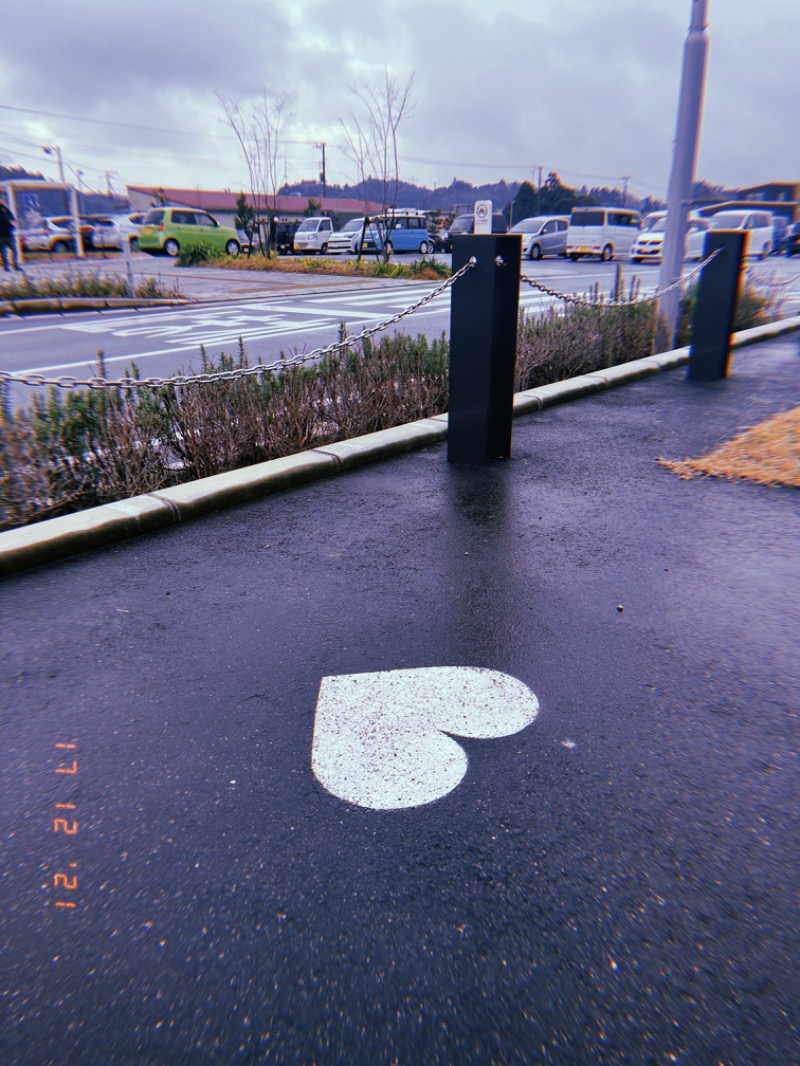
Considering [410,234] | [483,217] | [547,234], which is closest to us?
[483,217]

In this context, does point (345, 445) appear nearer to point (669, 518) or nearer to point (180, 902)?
point (669, 518)

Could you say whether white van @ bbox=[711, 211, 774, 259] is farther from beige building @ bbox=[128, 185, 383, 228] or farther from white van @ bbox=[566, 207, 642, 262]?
beige building @ bbox=[128, 185, 383, 228]

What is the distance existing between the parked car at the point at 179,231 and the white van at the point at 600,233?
13.9 meters

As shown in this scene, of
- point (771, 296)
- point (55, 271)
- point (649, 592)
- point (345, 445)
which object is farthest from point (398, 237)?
point (649, 592)

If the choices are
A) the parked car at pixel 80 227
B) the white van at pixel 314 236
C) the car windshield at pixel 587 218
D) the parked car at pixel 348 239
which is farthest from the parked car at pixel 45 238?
the car windshield at pixel 587 218

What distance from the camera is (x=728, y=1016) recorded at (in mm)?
1689

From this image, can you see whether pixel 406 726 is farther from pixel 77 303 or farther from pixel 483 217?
pixel 77 303

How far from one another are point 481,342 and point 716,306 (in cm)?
415

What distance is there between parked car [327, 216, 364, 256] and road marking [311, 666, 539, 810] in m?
36.7

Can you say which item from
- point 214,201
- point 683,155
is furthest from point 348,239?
point 214,201

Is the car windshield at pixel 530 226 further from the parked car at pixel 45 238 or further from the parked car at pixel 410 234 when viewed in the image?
the parked car at pixel 45 238

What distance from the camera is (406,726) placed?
2.69 metres

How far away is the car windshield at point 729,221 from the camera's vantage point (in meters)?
31.7

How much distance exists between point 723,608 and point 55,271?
82.6 feet
